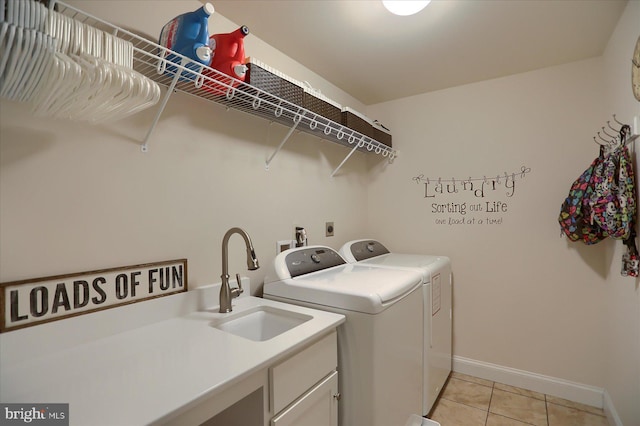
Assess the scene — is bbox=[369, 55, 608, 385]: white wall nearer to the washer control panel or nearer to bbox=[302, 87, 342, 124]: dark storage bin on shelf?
the washer control panel

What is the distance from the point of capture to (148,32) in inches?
Result: 51.1

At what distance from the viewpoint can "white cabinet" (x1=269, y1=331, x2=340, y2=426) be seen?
3.45ft

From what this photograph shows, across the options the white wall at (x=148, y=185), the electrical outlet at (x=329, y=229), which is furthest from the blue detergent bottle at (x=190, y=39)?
the electrical outlet at (x=329, y=229)

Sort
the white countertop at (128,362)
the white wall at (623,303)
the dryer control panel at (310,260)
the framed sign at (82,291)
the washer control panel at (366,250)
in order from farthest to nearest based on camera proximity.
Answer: the washer control panel at (366,250) → the dryer control panel at (310,260) → the white wall at (623,303) → the framed sign at (82,291) → the white countertop at (128,362)

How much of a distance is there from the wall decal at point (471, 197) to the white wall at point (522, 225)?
11mm

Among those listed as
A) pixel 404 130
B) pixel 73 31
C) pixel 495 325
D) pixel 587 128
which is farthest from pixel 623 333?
pixel 73 31

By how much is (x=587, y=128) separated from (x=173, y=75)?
2483 mm

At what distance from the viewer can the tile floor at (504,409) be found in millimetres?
1938

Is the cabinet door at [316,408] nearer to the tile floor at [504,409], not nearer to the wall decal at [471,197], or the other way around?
the tile floor at [504,409]

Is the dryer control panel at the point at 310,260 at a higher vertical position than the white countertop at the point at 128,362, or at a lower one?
higher

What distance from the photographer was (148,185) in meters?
1.29

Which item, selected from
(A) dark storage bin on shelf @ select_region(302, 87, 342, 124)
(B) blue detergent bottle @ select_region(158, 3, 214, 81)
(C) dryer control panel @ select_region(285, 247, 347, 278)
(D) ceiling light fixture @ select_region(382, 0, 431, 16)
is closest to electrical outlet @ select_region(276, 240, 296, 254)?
(C) dryer control panel @ select_region(285, 247, 347, 278)

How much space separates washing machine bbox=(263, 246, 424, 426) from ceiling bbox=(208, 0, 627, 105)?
124 centimetres

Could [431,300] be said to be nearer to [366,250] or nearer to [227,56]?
[366,250]
